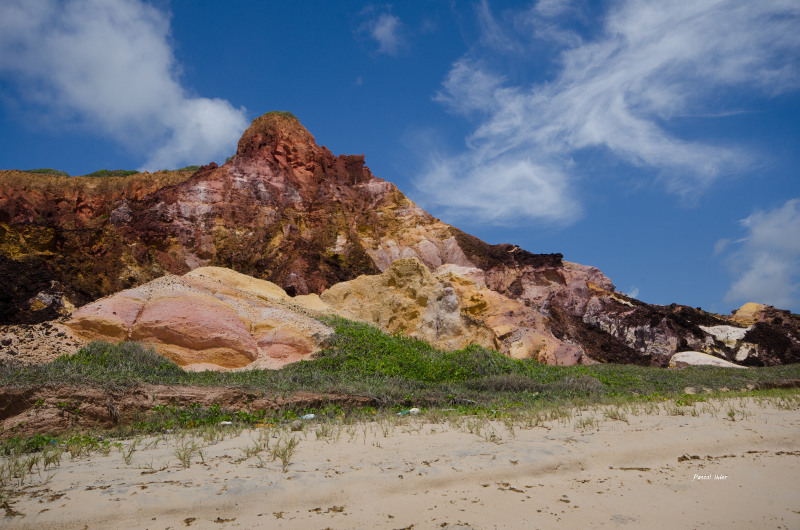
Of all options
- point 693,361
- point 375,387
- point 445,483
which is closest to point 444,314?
point 375,387

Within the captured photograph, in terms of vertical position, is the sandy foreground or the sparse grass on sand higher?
the sparse grass on sand

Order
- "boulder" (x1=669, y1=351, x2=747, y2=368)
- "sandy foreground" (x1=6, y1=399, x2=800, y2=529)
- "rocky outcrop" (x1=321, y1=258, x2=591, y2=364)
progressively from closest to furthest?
"sandy foreground" (x1=6, y1=399, x2=800, y2=529) < "rocky outcrop" (x1=321, y1=258, x2=591, y2=364) < "boulder" (x1=669, y1=351, x2=747, y2=368)

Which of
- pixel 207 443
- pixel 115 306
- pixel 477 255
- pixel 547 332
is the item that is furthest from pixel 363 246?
pixel 207 443

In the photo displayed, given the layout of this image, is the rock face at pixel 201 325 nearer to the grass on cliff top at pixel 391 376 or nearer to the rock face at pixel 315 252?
the grass on cliff top at pixel 391 376

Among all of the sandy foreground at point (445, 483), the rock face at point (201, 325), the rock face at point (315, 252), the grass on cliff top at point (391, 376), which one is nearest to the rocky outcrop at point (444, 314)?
the rock face at point (315, 252)

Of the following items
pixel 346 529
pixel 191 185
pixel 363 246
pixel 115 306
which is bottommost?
pixel 346 529

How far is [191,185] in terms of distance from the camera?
34.5 metres

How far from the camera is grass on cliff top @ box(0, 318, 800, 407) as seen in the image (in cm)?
1029

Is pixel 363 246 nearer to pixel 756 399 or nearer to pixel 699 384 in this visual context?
pixel 699 384

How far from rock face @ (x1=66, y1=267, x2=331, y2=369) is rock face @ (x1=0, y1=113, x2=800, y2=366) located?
6.35 meters

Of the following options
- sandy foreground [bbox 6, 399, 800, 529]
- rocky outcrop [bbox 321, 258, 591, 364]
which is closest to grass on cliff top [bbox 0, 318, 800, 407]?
rocky outcrop [bbox 321, 258, 591, 364]

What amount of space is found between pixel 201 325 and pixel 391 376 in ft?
20.4

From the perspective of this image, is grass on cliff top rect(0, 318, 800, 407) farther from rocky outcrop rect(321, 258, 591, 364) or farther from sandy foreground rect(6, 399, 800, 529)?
sandy foreground rect(6, 399, 800, 529)

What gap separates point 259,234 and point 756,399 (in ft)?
95.6
